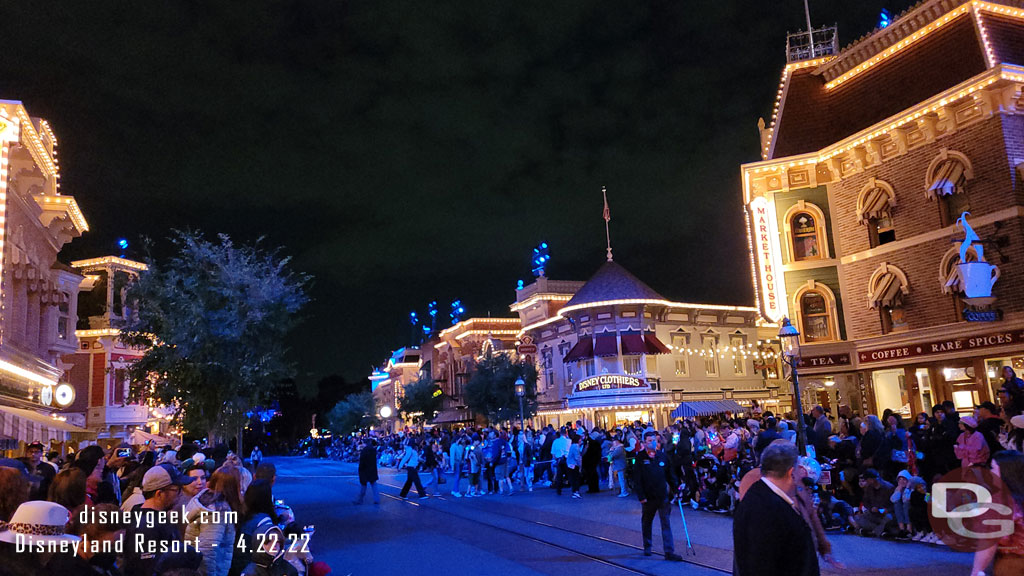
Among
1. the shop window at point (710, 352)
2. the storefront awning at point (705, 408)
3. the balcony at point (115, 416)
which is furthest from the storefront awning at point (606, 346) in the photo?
the balcony at point (115, 416)

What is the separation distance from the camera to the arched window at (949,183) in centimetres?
1967

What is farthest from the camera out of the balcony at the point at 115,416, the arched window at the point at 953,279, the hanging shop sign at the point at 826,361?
the balcony at the point at 115,416

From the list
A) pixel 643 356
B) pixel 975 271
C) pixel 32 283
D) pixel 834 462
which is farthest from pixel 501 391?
pixel 834 462

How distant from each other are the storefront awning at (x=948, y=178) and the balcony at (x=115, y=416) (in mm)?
43578

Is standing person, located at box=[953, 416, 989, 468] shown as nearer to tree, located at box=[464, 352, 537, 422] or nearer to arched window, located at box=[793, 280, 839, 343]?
arched window, located at box=[793, 280, 839, 343]

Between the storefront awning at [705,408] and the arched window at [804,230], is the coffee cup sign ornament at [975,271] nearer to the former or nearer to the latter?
the arched window at [804,230]

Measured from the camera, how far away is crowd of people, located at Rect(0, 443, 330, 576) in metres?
4.09

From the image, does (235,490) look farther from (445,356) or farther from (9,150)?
(445,356)

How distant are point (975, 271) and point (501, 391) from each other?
3426 centimetres

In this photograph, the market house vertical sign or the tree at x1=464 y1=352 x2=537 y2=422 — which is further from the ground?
the market house vertical sign

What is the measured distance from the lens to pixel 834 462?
46.2 ft

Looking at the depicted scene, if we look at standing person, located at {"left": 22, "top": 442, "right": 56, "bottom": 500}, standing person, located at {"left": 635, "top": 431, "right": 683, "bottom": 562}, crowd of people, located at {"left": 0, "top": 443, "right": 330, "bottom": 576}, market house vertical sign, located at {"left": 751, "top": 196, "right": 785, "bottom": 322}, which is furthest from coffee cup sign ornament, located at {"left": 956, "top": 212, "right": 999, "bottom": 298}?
standing person, located at {"left": 22, "top": 442, "right": 56, "bottom": 500}

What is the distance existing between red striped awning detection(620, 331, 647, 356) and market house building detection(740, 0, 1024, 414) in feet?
55.3

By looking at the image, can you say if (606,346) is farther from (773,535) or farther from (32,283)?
(773,535)
